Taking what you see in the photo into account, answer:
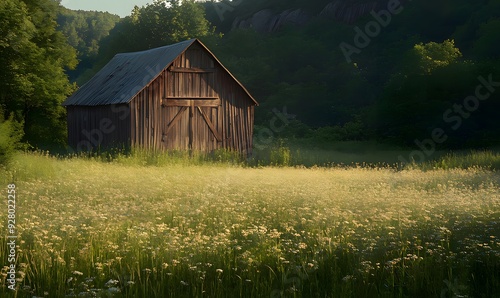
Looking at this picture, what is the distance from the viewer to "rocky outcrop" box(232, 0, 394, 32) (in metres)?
105

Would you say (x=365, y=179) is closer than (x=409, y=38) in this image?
Yes

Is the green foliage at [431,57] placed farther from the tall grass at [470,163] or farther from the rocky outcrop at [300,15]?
the rocky outcrop at [300,15]

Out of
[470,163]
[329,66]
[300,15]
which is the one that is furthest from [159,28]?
[300,15]

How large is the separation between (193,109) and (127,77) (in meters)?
4.39

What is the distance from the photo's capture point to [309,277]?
27.1ft

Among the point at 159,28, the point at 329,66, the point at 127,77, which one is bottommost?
the point at 127,77

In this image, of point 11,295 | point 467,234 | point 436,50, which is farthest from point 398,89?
point 11,295

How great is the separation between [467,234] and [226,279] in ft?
13.8

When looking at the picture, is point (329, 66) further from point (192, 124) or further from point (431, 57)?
point (192, 124)

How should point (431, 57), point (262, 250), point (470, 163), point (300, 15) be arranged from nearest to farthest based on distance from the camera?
point (262, 250)
point (470, 163)
point (431, 57)
point (300, 15)

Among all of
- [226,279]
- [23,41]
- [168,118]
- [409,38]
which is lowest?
[226,279]

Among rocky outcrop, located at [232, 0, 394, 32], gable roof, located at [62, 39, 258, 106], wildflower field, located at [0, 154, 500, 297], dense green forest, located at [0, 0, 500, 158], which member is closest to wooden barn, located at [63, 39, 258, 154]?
gable roof, located at [62, 39, 258, 106]

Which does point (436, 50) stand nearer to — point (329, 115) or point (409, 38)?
point (329, 115)

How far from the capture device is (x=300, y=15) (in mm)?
115375
